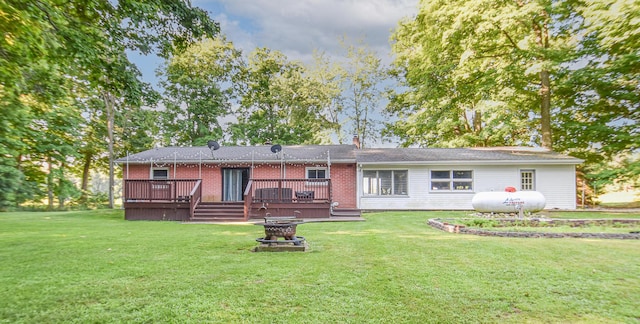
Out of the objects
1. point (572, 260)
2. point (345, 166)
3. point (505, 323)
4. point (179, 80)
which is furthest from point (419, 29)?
point (505, 323)

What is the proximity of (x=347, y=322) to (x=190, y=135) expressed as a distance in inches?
1102

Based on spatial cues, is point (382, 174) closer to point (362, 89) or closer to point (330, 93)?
point (330, 93)

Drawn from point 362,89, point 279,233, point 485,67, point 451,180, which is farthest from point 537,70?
point 279,233

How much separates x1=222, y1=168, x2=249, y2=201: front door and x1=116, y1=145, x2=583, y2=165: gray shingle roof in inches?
29.2

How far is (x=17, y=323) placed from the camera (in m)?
2.94

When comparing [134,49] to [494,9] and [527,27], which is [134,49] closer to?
[494,9]

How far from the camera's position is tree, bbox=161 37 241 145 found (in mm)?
27828

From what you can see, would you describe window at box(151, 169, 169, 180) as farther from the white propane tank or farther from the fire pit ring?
the white propane tank

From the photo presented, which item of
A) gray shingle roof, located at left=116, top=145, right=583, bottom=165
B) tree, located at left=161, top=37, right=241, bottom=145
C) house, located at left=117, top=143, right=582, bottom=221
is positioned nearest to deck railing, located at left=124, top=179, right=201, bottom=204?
house, located at left=117, top=143, right=582, bottom=221

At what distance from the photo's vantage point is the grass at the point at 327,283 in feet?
10.2

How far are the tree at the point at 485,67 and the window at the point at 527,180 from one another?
374 centimetres

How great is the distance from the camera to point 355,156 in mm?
16719

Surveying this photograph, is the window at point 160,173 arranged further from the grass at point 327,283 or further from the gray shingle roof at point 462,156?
the grass at point 327,283

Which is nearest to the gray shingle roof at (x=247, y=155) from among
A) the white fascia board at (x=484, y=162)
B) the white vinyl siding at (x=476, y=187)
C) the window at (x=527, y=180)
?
the white fascia board at (x=484, y=162)
